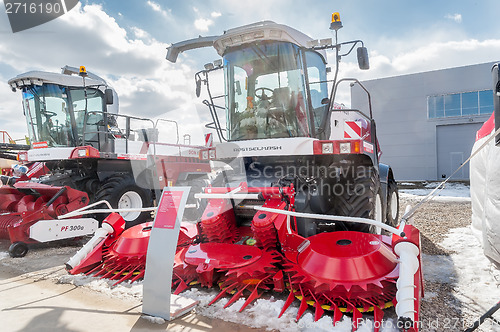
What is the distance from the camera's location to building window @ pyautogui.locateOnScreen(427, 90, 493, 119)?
18.4m

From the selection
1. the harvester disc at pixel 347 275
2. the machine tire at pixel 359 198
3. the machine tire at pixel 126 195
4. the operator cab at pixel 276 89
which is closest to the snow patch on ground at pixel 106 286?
the harvester disc at pixel 347 275

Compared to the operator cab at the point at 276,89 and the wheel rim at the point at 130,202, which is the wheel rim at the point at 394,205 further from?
the wheel rim at the point at 130,202

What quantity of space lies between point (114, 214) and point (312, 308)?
8.68 feet

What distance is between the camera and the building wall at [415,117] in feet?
61.9

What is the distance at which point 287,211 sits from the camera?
254 cm

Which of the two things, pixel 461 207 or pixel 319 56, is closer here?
pixel 319 56

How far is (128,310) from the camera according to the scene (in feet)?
9.11

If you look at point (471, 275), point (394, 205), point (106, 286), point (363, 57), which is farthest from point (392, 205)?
point (106, 286)

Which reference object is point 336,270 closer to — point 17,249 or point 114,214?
point 114,214

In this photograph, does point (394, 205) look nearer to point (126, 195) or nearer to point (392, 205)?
point (392, 205)

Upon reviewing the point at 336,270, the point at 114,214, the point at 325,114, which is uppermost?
the point at 325,114

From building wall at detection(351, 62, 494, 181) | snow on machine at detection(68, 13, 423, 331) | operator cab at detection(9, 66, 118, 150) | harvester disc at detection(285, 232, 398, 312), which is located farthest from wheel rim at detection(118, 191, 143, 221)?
building wall at detection(351, 62, 494, 181)

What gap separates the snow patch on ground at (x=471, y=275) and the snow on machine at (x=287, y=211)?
2.33ft

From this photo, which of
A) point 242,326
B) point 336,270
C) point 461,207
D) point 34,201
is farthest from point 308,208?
point 461,207
